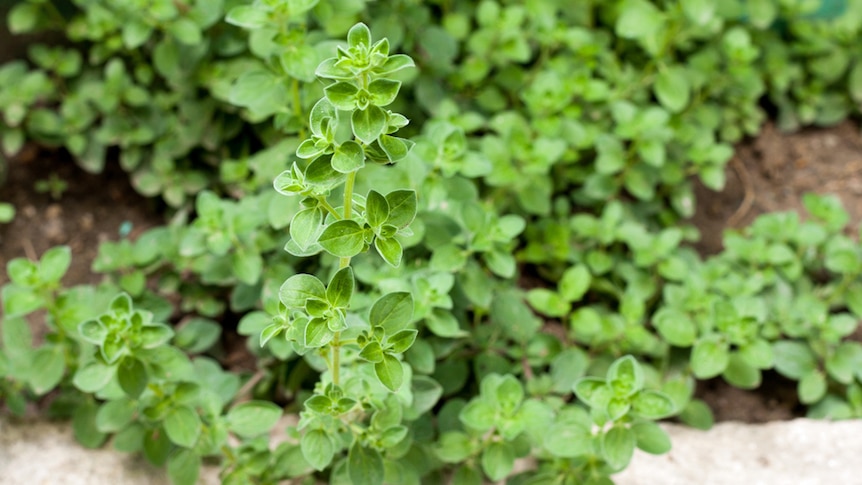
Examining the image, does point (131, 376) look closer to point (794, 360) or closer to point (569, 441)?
point (569, 441)

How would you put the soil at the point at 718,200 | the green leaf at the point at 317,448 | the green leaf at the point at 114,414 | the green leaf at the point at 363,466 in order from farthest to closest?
the soil at the point at 718,200
the green leaf at the point at 114,414
the green leaf at the point at 363,466
the green leaf at the point at 317,448

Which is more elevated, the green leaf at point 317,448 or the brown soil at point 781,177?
the green leaf at point 317,448

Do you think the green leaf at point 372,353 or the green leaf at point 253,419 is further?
the green leaf at point 253,419

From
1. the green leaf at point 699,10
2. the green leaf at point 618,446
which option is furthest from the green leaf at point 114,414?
the green leaf at point 699,10

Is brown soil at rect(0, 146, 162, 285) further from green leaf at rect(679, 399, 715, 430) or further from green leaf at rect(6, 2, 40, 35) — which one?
green leaf at rect(679, 399, 715, 430)

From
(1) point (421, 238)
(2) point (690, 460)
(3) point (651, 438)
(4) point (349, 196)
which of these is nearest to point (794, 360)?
(2) point (690, 460)

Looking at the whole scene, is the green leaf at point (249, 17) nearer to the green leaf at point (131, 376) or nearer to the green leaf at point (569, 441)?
the green leaf at point (131, 376)

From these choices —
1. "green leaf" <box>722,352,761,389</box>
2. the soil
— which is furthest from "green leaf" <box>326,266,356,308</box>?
the soil
